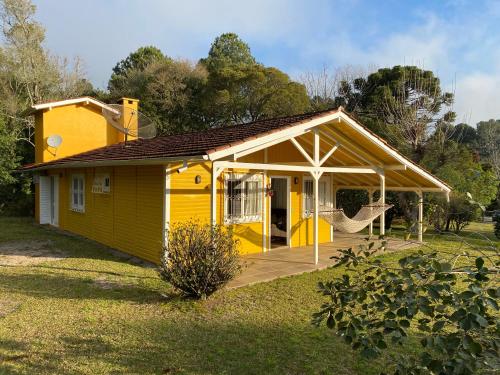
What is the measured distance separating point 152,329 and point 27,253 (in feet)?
22.0

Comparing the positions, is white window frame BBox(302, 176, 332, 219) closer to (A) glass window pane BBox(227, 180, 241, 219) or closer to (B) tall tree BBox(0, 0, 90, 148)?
(A) glass window pane BBox(227, 180, 241, 219)

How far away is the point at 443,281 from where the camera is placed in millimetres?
2121

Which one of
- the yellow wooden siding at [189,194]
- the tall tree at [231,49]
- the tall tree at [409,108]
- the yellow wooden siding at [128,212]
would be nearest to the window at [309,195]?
the yellow wooden siding at [189,194]

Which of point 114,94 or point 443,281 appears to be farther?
point 114,94

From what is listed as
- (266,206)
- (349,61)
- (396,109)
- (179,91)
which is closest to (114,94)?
(179,91)

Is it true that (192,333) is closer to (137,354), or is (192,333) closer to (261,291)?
(137,354)

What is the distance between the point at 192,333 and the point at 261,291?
2221mm

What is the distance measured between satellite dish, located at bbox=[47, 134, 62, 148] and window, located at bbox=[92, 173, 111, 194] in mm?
5180

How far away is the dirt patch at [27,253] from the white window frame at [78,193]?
1.92m

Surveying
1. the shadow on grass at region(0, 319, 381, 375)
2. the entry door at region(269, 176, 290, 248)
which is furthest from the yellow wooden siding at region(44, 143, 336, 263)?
the shadow on grass at region(0, 319, 381, 375)

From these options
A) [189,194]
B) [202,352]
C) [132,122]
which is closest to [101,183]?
[132,122]

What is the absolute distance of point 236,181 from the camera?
1055cm

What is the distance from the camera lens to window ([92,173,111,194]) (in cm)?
1140

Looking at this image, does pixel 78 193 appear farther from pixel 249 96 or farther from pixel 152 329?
pixel 249 96
